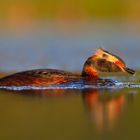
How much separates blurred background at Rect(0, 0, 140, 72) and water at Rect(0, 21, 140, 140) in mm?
21

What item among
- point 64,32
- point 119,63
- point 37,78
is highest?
point 119,63

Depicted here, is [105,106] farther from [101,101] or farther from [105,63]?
[105,63]

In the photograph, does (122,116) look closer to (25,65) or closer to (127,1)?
(25,65)

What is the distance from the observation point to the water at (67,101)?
30.9ft

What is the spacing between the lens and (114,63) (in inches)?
517

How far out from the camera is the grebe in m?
12.8

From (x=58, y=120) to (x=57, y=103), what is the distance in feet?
4.25

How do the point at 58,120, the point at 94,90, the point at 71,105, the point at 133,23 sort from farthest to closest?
the point at 133,23 → the point at 94,90 → the point at 71,105 → the point at 58,120

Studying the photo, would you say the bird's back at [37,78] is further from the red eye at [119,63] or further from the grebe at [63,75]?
the red eye at [119,63]

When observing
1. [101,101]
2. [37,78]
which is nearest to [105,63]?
[37,78]

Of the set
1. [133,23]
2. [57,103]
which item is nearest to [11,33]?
[133,23]

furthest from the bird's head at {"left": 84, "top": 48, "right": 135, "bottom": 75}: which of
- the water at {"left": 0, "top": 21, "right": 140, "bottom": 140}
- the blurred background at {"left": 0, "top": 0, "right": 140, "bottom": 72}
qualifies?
the blurred background at {"left": 0, "top": 0, "right": 140, "bottom": 72}

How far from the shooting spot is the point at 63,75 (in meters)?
13.0

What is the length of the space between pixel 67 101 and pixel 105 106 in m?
0.61
